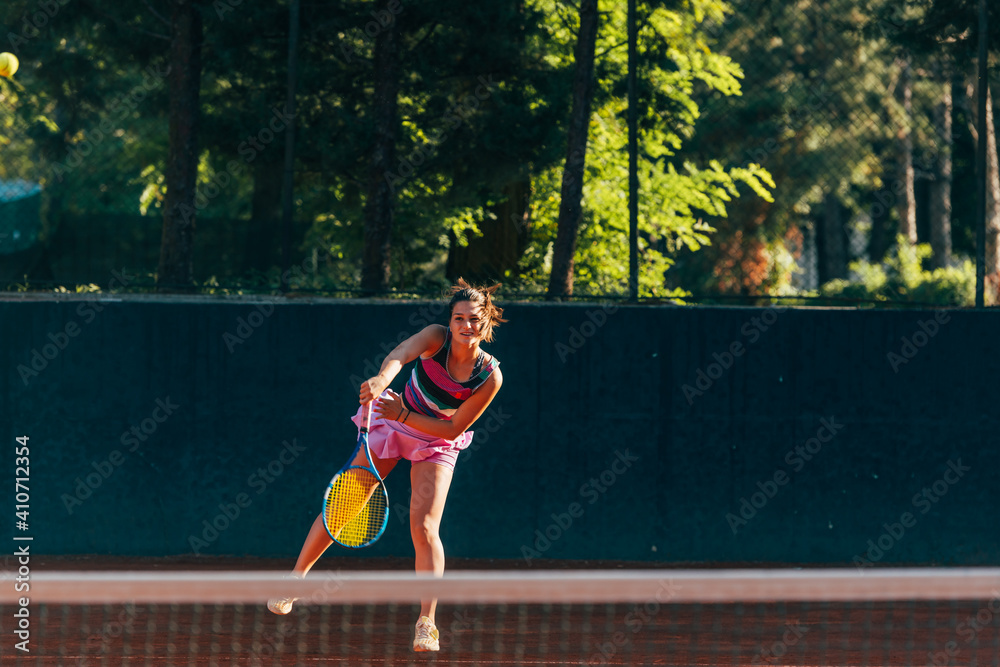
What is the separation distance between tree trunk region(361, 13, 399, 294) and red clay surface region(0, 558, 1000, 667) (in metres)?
2.97

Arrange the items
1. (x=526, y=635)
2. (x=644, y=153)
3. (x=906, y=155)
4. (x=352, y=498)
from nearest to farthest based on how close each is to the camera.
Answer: (x=352, y=498) → (x=526, y=635) → (x=644, y=153) → (x=906, y=155)

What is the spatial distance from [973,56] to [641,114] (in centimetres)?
304

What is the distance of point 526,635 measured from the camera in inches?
224

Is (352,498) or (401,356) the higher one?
(401,356)

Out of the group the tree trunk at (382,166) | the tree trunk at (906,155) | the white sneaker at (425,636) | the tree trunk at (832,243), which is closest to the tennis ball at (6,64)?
the tree trunk at (382,166)

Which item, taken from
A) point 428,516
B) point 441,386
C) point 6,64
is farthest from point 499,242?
point 428,516

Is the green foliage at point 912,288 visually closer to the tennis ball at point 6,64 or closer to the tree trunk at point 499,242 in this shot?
the tree trunk at point 499,242

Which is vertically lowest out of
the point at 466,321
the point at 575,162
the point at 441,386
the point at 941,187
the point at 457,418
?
the point at 457,418

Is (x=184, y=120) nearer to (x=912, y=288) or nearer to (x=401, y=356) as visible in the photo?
(x=401, y=356)

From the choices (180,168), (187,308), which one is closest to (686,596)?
(187,308)

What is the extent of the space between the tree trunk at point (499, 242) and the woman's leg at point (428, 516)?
12.7 feet

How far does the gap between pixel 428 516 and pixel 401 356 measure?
2.47 feet

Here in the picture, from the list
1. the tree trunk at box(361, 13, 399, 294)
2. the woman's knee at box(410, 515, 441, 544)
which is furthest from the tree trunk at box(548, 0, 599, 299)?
the woman's knee at box(410, 515, 441, 544)

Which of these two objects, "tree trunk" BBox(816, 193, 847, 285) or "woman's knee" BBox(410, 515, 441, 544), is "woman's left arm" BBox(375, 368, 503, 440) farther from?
"tree trunk" BBox(816, 193, 847, 285)
